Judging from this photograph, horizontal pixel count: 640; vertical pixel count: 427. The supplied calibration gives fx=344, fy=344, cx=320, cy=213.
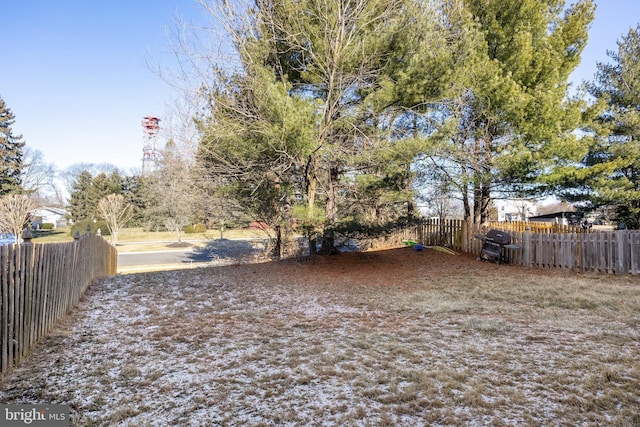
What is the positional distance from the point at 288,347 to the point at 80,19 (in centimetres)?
1165

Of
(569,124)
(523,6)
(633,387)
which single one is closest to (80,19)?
(523,6)

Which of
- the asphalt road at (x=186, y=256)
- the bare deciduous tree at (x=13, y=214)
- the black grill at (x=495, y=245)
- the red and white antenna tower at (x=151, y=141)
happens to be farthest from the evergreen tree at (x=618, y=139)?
the bare deciduous tree at (x=13, y=214)

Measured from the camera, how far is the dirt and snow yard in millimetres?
2316

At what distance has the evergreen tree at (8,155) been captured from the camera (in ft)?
90.3

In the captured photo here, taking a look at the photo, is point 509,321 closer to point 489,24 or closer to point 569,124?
point 569,124

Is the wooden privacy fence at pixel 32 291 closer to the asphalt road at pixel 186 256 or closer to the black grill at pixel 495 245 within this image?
the asphalt road at pixel 186 256

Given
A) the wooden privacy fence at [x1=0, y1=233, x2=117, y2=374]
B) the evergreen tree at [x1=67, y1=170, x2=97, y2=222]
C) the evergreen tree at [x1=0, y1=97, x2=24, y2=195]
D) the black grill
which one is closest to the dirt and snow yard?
the wooden privacy fence at [x1=0, y1=233, x2=117, y2=374]

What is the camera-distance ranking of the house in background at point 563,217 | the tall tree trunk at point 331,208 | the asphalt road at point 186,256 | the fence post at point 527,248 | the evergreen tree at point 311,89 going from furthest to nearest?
1. the house in background at point 563,217
2. the asphalt road at point 186,256
3. the fence post at point 527,248
4. the tall tree trunk at point 331,208
5. the evergreen tree at point 311,89

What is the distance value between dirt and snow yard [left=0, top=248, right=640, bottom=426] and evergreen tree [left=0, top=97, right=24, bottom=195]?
3004cm

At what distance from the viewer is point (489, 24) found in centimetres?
1032

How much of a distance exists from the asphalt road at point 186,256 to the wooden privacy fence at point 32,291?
8.61m

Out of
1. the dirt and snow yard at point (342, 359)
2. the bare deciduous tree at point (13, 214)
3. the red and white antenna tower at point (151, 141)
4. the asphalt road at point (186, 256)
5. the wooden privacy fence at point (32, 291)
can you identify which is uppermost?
the red and white antenna tower at point (151, 141)

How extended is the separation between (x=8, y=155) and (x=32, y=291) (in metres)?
34.0

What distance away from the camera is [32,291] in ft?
11.0
